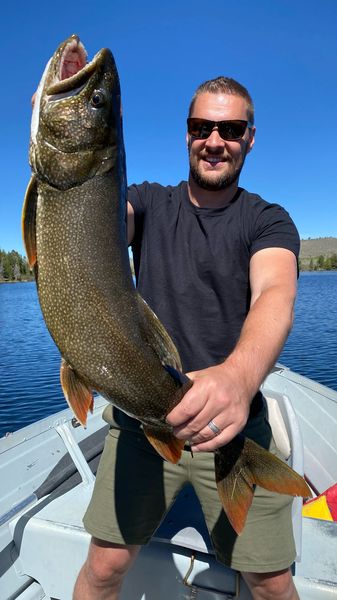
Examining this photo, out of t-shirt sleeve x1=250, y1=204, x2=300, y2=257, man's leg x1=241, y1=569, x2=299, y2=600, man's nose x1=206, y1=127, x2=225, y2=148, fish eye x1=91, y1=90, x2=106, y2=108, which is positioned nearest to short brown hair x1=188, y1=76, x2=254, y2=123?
man's nose x1=206, y1=127, x2=225, y2=148

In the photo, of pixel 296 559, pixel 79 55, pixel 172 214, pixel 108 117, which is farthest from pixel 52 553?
pixel 79 55

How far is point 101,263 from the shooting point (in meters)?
2.28

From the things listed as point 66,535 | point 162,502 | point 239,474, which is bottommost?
point 66,535

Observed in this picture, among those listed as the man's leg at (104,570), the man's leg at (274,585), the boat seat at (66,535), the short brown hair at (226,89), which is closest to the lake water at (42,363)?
the boat seat at (66,535)

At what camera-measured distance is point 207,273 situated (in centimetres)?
332

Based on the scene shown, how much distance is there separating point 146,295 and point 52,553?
222 centimetres

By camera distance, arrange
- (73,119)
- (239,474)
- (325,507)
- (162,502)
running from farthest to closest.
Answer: (325,507) → (162,502) → (239,474) → (73,119)

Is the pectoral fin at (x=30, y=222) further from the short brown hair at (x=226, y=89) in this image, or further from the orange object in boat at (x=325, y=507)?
the orange object in boat at (x=325, y=507)

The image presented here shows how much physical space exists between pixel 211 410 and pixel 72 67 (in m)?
1.88

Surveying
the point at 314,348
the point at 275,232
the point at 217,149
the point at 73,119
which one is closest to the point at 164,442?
the point at 275,232

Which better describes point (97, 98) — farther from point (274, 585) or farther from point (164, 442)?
point (274, 585)

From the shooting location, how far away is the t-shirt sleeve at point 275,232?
10.2 ft

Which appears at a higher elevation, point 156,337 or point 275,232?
point 275,232

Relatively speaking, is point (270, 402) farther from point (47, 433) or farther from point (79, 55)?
point (79, 55)
